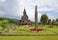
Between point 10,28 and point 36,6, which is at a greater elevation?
point 36,6

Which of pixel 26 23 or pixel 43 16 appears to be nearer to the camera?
pixel 26 23

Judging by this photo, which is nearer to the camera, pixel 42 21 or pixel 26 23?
pixel 26 23

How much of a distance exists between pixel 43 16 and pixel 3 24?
52222mm

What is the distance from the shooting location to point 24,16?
269ft

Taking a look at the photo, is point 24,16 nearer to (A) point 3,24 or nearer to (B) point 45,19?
(B) point 45,19

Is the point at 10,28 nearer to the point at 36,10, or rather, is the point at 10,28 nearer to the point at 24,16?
the point at 36,10

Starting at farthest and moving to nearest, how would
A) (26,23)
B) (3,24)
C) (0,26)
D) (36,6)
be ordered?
(26,23), (0,26), (3,24), (36,6)

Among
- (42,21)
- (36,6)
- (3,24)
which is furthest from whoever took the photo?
(42,21)

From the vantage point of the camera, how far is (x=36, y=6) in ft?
129

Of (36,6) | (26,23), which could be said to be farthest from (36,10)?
(26,23)

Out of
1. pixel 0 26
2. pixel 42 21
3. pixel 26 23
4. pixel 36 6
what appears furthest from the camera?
pixel 42 21

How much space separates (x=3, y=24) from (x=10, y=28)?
231 inches

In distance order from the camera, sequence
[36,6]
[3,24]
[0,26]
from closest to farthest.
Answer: [36,6] < [3,24] < [0,26]

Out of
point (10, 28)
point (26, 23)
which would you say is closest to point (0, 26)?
point (10, 28)
